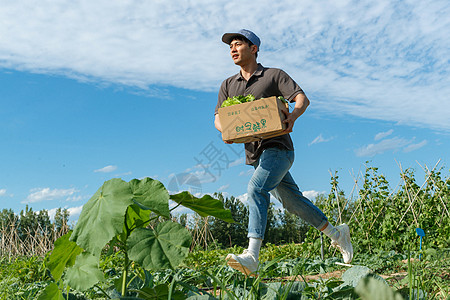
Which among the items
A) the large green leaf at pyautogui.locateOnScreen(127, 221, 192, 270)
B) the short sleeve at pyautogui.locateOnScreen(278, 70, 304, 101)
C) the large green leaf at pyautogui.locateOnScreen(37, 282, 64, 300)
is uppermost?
the short sleeve at pyautogui.locateOnScreen(278, 70, 304, 101)

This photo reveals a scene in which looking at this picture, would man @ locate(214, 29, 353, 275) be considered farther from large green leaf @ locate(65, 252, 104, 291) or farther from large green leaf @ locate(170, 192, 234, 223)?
large green leaf @ locate(65, 252, 104, 291)

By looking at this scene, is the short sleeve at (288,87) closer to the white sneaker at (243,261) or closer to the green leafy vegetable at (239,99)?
the green leafy vegetable at (239,99)

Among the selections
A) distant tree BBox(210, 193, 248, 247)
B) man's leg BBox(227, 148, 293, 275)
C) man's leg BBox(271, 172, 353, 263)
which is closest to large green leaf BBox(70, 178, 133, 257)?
man's leg BBox(227, 148, 293, 275)

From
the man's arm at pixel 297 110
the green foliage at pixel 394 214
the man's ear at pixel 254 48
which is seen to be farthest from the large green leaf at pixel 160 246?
the green foliage at pixel 394 214

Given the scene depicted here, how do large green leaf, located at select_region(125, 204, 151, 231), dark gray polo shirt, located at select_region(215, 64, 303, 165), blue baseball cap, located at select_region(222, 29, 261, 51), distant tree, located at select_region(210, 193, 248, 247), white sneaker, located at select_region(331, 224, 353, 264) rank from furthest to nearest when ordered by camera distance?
distant tree, located at select_region(210, 193, 248, 247) < white sneaker, located at select_region(331, 224, 353, 264) < blue baseball cap, located at select_region(222, 29, 261, 51) < dark gray polo shirt, located at select_region(215, 64, 303, 165) < large green leaf, located at select_region(125, 204, 151, 231)

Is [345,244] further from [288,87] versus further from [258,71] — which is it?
[258,71]

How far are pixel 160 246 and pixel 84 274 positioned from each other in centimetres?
23

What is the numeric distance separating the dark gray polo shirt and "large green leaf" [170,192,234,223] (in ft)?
7.38

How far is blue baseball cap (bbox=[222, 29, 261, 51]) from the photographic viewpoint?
3.74m

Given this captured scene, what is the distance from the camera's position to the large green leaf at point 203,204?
3.88 feet

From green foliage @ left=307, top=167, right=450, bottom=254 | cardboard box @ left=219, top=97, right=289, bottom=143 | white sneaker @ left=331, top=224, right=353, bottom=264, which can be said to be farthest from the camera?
green foliage @ left=307, top=167, right=450, bottom=254

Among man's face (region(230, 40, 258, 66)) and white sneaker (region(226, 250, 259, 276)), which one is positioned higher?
man's face (region(230, 40, 258, 66))

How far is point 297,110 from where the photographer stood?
3.50m

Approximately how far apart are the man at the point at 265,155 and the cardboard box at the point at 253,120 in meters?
0.10
